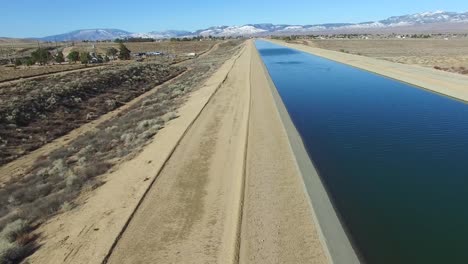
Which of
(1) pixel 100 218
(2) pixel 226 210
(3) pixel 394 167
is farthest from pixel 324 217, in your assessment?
(3) pixel 394 167

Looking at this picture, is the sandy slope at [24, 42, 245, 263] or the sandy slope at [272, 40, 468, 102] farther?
the sandy slope at [272, 40, 468, 102]

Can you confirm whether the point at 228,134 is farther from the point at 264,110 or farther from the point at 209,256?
the point at 209,256

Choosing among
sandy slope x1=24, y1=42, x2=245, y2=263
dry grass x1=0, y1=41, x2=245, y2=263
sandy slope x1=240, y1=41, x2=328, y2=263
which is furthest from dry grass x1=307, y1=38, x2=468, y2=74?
sandy slope x1=24, y1=42, x2=245, y2=263

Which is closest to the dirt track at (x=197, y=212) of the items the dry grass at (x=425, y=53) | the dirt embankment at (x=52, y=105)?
the dirt embankment at (x=52, y=105)

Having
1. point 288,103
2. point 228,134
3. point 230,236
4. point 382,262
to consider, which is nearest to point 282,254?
point 230,236

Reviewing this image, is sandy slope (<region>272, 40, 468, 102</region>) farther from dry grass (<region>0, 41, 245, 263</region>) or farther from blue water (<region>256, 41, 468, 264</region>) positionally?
dry grass (<region>0, 41, 245, 263</region>)

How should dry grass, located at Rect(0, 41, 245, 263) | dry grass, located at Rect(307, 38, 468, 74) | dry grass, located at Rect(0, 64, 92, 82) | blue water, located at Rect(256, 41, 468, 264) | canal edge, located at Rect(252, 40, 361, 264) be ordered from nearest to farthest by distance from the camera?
canal edge, located at Rect(252, 40, 361, 264)
blue water, located at Rect(256, 41, 468, 264)
dry grass, located at Rect(0, 41, 245, 263)
dry grass, located at Rect(0, 64, 92, 82)
dry grass, located at Rect(307, 38, 468, 74)

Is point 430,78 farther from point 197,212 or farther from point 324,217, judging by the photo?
point 197,212
